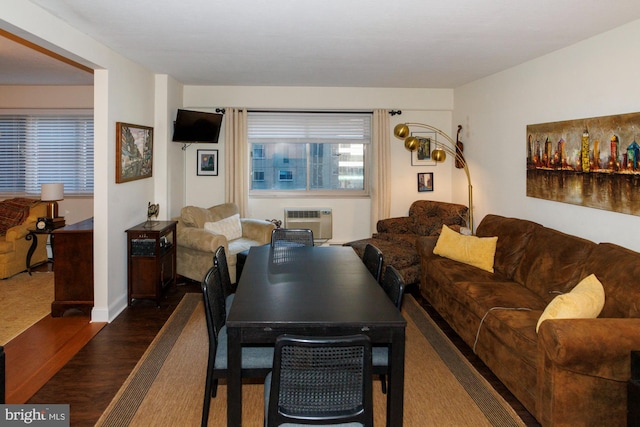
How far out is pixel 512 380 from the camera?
10.00 feet

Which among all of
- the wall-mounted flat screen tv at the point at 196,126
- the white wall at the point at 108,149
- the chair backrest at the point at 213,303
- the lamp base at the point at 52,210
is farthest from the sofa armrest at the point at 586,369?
the lamp base at the point at 52,210

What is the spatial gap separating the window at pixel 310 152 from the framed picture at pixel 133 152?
6.17 ft

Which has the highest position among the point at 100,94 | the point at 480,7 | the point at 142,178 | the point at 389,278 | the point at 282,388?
the point at 480,7

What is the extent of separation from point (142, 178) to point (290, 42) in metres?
2.36

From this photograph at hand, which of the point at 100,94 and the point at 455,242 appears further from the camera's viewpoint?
the point at 455,242

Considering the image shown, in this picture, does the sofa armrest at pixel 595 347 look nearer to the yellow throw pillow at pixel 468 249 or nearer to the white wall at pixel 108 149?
the yellow throw pillow at pixel 468 249

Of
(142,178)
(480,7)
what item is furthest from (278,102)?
(480,7)

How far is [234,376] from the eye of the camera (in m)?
2.30

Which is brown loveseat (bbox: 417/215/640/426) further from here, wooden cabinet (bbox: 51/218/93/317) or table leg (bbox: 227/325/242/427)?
wooden cabinet (bbox: 51/218/93/317)

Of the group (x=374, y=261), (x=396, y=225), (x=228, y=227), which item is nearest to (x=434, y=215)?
(x=396, y=225)

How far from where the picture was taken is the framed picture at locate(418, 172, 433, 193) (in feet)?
23.3

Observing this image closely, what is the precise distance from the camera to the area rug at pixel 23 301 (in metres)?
4.30

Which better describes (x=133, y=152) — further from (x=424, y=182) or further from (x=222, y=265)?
(x=424, y=182)

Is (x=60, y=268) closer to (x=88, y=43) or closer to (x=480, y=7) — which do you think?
(x=88, y=43)
